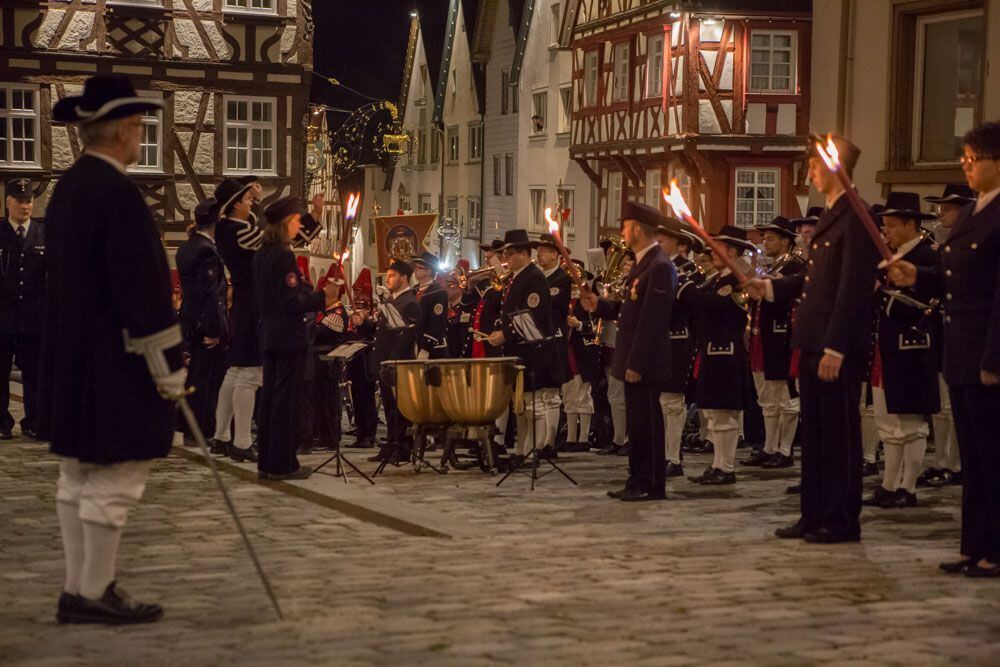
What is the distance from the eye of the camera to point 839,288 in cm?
920

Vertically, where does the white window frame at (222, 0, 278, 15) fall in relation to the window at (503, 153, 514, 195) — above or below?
above

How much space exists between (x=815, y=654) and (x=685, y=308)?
24.6 ft

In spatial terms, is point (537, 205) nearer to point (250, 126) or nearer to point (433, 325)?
point (250, 126)

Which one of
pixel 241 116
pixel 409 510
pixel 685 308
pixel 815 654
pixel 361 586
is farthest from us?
pixel 241 116

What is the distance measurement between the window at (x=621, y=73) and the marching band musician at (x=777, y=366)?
85.3ft

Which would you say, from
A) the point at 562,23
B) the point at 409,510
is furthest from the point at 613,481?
the point at 562,23

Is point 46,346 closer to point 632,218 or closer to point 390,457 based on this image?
point 632,218

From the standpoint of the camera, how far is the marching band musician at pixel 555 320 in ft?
46.9

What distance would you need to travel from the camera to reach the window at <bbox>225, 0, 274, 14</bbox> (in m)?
33.3

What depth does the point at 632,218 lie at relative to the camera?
11.7 meters

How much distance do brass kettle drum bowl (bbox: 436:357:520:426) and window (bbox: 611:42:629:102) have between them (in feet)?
92.0

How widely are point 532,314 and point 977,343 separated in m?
5.63

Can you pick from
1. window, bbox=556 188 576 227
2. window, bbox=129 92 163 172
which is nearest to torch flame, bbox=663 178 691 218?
window, bbox=129 92 163 172

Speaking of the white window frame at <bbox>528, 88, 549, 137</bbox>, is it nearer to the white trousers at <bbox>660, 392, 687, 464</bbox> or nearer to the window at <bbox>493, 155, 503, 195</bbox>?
the window at <bbox>493, 155, 503, 195</bbox>
